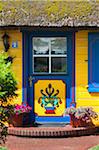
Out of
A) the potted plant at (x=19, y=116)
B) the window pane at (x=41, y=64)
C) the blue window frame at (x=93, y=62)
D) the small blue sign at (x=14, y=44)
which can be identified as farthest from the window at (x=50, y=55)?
the potted plant at (x=19, y=116)

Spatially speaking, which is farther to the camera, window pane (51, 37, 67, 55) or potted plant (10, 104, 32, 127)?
window pane (51, 37, 67, 55)

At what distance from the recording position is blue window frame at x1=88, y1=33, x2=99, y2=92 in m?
13.3

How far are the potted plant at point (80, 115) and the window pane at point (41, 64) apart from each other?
1284 millimetres

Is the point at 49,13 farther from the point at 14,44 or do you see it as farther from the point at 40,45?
the point at 14,44

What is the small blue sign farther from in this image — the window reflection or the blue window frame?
the blue window frame

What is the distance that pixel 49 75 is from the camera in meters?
13.4

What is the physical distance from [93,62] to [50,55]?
108 cm

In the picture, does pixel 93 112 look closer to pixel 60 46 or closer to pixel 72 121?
pixel 72 121

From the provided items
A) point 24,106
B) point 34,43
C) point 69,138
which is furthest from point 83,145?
point 34,43

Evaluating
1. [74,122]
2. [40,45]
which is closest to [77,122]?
[74,122]

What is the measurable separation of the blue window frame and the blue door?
44 centimetres

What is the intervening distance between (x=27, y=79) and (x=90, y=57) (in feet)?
5.40

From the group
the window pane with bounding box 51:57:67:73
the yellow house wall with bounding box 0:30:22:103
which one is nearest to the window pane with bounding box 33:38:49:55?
the window pane with bounding box 51:57:67:73

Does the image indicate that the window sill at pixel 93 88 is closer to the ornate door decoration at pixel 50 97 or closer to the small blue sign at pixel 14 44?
the ornate door decoration at pixel 50 97
